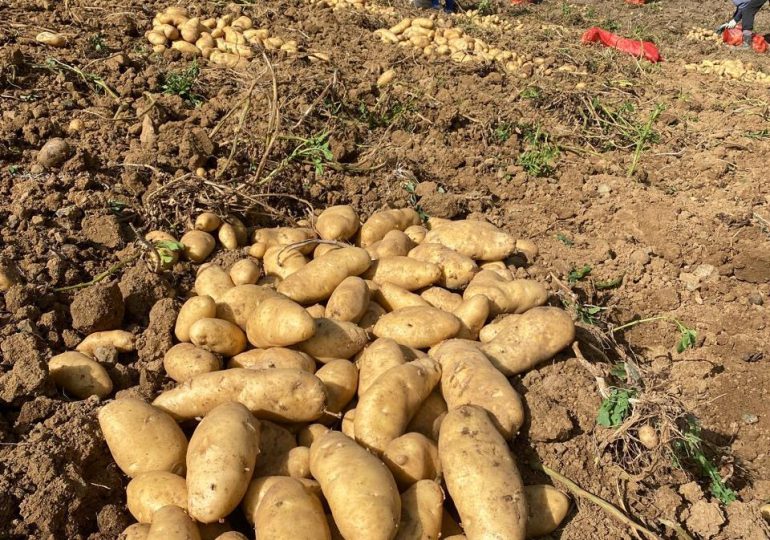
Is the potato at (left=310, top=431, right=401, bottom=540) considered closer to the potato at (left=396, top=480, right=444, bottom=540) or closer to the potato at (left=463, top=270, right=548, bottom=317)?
the potato at (left=396, top=480, right=444, bottom=540)

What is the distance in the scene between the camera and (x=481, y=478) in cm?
163

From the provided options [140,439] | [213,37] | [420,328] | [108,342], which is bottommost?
[108,342]

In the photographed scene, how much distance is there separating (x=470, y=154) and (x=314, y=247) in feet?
5.53

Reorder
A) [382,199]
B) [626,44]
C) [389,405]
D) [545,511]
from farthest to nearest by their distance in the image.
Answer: [626,44], [382,199], [389,405], [545,511]

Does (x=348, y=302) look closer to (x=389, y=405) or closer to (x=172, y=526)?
(x=389, y=405)

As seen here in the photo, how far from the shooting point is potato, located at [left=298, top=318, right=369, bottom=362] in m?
2.19

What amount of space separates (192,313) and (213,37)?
3.72 metres

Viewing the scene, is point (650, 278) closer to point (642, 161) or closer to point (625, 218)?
point (625, 218)

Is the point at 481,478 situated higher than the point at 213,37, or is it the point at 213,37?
the point at 213,37

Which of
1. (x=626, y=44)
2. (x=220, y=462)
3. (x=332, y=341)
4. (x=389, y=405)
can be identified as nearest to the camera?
(x=220, y=462)

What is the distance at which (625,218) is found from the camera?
3.64 metres

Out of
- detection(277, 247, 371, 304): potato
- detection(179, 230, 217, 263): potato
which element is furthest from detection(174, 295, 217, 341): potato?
detection(179, 230, 217, 263): potato

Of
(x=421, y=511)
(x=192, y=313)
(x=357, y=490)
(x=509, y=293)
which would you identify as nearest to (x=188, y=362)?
(x=192, y=313)

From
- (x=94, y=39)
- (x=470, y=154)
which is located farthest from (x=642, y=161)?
(x=94, y=39)
